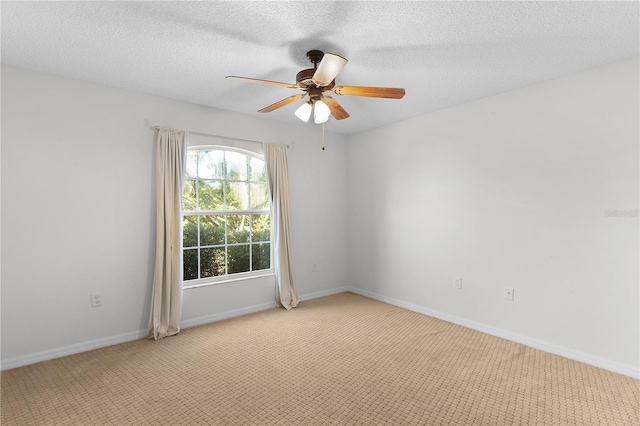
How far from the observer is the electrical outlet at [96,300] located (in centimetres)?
303

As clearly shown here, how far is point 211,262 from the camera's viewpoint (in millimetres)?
3834

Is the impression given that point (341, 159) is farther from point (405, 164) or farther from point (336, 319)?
point (336, 319)

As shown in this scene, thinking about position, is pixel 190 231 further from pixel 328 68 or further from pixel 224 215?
pixel 328 68

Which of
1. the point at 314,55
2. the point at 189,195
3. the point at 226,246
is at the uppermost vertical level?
the point at 314,55

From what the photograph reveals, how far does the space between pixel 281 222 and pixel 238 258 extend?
2.23 feet

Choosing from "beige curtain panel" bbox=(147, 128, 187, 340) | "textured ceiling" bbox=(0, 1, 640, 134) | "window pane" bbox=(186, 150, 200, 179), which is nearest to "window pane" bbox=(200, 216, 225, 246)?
"beige curtain panel" bbox=(147, 128, 187, 340)

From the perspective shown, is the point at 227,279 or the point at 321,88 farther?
the point at 227,279

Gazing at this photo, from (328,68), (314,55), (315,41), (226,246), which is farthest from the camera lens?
(226,246)

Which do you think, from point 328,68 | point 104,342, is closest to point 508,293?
point 328,68

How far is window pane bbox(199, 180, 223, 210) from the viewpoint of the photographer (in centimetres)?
377

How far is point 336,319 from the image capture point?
3777 mm

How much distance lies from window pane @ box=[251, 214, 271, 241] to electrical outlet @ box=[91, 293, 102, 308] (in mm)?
1712

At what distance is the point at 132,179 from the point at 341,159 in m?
2.80

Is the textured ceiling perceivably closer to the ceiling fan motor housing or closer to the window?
the ceiling fan motor housing
